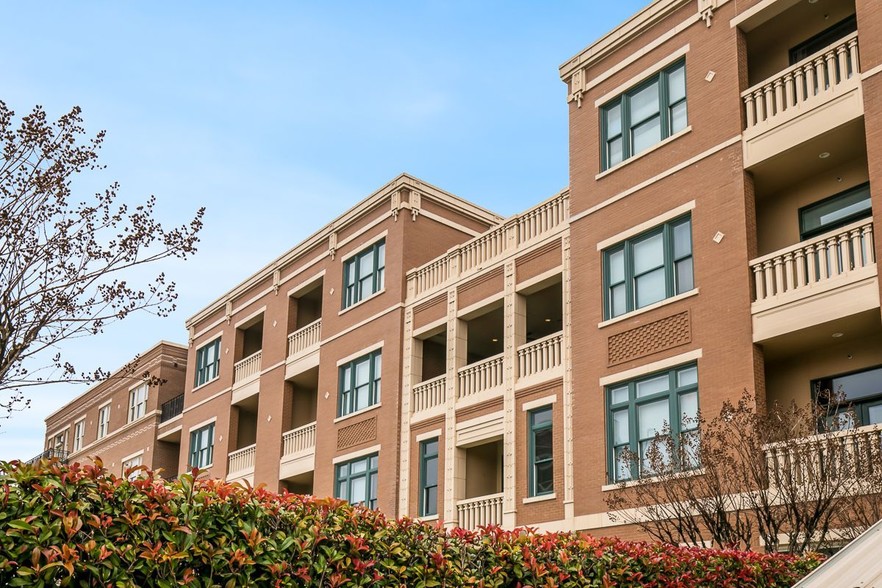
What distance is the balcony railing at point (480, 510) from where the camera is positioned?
2653 cm

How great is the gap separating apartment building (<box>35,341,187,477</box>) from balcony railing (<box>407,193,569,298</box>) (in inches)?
752

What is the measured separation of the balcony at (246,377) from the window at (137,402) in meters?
11.8

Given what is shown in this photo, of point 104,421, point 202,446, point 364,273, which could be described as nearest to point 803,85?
point 364,273

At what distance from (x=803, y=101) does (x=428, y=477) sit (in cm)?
1512

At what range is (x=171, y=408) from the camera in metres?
50.2

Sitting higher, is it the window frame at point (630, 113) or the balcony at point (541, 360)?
the window frame at point (630, 113)

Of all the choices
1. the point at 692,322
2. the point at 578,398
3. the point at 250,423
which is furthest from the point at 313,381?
the point at 692,322

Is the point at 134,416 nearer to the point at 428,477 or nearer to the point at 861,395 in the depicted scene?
the point at 428,477

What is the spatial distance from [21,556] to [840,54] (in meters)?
18.3

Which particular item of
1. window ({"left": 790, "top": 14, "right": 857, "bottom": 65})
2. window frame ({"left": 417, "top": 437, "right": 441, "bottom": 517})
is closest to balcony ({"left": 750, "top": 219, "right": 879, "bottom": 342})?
window ({"left": 790, "top": 14, "right": 857, "bottom": 65})

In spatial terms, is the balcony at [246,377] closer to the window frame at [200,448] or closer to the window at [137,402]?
the window frame at [200,448]

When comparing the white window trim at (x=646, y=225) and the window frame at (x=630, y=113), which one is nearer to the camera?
the white window trim at (x=646, y=225)

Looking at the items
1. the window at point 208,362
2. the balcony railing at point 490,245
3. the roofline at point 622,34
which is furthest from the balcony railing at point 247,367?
the roofline at point 622,34

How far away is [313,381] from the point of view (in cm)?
3844
